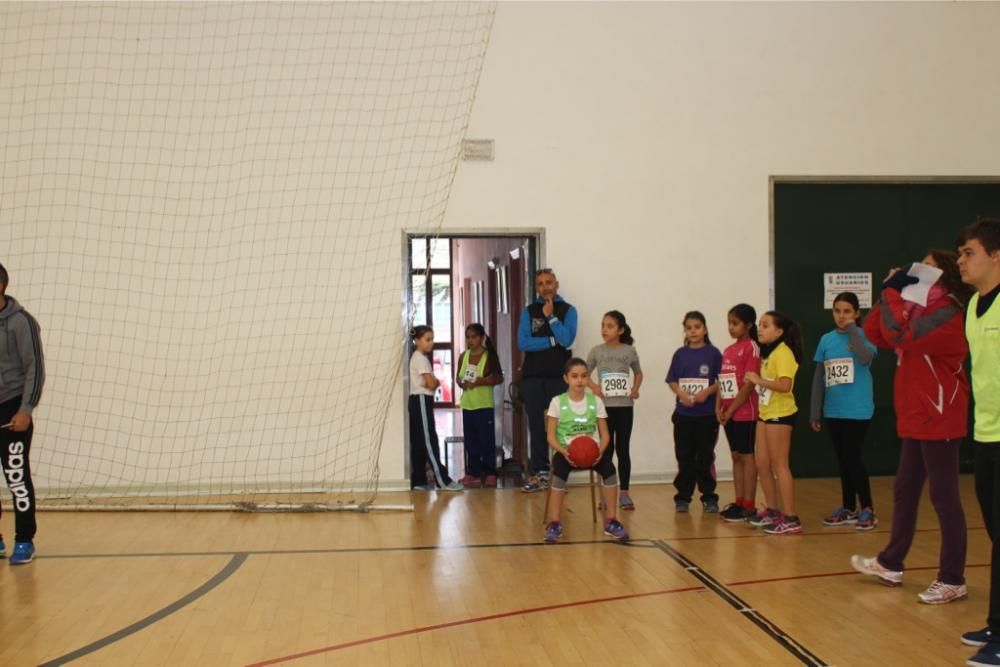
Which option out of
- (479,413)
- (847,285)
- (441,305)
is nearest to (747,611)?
(479,413)

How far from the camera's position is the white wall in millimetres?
8281

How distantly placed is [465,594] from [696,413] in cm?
269

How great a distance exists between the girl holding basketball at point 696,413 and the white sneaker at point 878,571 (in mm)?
2023

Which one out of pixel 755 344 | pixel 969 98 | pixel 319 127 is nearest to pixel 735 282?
pixel 755 344

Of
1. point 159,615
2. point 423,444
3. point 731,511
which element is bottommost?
point 159,615

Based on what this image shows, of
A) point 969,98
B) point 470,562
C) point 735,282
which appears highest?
point 969,98

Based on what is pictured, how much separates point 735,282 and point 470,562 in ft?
13.1

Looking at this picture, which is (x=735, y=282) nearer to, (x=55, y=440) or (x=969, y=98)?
(x=969, y=98)

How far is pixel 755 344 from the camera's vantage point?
6703mm

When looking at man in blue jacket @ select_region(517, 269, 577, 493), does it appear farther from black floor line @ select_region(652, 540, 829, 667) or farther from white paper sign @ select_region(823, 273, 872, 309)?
white paper sign @ select_region(823, 273, 872, 309)

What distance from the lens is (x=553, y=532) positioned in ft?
19.9

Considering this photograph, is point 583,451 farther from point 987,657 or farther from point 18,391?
point 18,391

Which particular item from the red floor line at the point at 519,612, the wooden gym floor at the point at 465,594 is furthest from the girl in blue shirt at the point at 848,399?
the red floor line at the point at 519,612

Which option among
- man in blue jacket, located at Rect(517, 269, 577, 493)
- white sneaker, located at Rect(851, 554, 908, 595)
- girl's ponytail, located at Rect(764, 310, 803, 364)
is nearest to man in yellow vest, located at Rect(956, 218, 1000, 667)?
white sneaker, located at Rect(851, 554, 908, 595)
